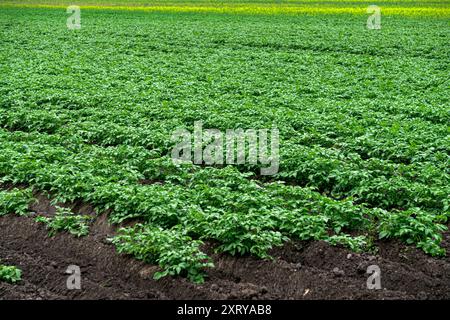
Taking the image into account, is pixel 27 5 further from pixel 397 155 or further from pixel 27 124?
pixel 397 155

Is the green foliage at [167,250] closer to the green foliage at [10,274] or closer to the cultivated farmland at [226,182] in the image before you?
the cultivated farmland at [226,182]

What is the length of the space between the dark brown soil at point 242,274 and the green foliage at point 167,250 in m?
0.12

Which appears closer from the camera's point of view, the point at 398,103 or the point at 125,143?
the point at 125,143

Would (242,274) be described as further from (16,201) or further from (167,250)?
(16,201)

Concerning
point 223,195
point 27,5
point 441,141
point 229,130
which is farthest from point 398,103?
point 27,5

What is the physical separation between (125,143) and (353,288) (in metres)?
6.47

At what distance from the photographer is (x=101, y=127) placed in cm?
1288

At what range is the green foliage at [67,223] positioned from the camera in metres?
8.46

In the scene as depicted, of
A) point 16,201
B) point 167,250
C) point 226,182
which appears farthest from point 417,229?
point 16,201

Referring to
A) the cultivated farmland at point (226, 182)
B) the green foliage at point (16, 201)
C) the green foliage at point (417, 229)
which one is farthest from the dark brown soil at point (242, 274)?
the green foliage at point (16, 201)

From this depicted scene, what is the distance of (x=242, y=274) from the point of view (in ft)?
24.1

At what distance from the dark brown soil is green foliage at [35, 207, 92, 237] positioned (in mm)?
145

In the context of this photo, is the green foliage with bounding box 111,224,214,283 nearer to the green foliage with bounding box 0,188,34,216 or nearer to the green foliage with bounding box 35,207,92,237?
the green foliage with bounding box 35,207,92,237
